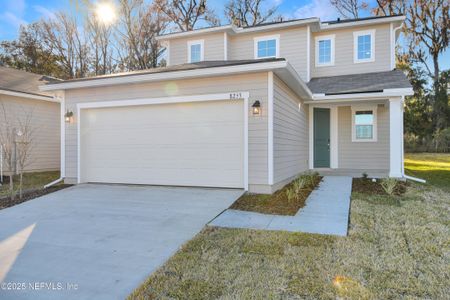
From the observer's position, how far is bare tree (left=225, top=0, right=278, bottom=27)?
21188mm

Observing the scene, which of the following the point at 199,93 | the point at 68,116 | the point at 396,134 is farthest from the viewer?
the point at 396,134

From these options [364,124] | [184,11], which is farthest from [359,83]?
[184,11]

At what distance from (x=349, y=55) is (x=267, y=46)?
2935mm

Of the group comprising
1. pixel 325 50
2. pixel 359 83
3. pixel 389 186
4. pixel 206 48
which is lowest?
pixel 389 186

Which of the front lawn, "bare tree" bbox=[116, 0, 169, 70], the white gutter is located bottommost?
the front lawn

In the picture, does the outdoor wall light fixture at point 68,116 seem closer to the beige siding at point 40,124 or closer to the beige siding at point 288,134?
the beige siding at point 40,124

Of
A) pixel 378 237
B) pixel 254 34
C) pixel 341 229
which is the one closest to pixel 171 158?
pixel 341 229

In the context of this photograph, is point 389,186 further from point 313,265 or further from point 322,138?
point 313,265

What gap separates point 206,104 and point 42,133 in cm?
770

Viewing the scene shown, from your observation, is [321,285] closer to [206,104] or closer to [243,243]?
[243,243]

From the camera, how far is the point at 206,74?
22.7ft

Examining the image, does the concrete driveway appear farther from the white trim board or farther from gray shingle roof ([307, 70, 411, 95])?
gray shingle roof ([307, 70, 411, 95])

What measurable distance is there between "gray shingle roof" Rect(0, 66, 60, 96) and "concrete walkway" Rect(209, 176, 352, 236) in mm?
9383

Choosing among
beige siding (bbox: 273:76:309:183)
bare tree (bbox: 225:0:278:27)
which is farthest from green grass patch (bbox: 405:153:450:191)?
bare tree (bbox: 225:0:278:27)
